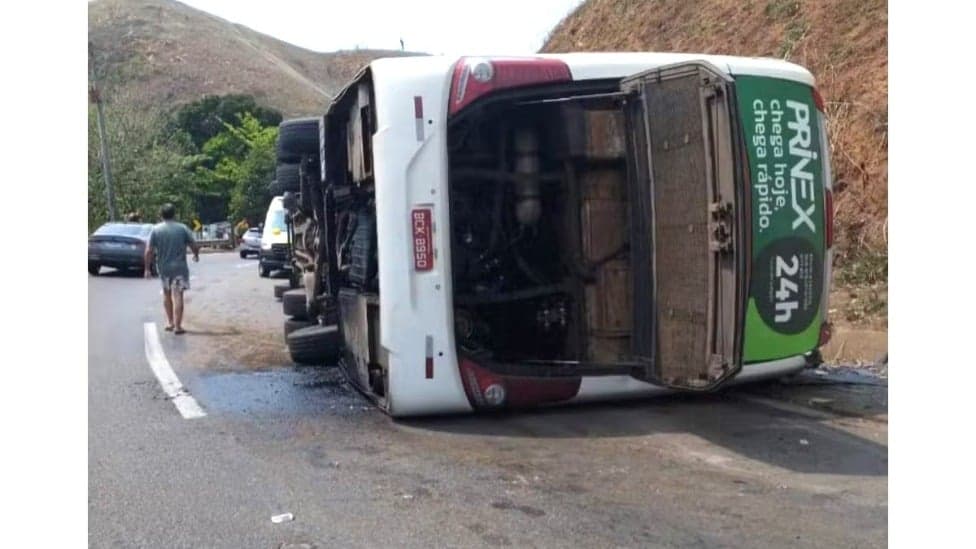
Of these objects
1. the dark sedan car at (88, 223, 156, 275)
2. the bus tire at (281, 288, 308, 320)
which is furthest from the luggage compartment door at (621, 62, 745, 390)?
the dark sedan car at (88, 223, 156, 275)

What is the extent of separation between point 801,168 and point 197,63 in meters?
59.1

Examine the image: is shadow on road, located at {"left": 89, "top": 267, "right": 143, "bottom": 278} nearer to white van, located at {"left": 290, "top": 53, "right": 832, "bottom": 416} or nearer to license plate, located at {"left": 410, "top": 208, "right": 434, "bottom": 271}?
white van, located at {"left": 290, "top": 53, "right": 832, "bottom": 416}

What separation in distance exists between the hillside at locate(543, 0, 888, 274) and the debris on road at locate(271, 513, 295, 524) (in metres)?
7.25

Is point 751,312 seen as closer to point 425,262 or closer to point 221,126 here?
point 425,262

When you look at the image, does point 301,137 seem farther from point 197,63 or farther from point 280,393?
point 197,63

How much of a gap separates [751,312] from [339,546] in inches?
103

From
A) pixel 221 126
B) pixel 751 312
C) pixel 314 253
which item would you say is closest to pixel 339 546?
pixel 751 312

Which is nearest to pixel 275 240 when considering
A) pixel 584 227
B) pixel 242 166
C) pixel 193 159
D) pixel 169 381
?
pixel 169 381

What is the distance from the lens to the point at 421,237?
5.86 meters

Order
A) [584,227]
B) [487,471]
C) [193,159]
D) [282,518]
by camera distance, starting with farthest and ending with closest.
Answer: [193,159], [584,227], [487,471], [282,518]

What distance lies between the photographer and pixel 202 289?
17.9m

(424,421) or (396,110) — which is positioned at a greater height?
(396,110)

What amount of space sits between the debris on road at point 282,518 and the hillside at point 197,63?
129 ft

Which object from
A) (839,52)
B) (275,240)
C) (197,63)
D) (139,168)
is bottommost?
(275,240)
